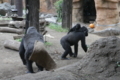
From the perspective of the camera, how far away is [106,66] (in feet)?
13.4

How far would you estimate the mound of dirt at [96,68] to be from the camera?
12.1 feet

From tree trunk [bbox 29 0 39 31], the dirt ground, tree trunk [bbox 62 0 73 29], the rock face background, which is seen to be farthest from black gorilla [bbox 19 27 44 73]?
the rock face background

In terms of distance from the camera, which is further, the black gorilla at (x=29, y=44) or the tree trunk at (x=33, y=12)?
the tree trunk at (x=33, y=12)

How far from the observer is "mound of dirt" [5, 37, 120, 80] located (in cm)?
370

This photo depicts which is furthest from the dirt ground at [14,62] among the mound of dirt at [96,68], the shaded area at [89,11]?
the shaded area at [89,11]

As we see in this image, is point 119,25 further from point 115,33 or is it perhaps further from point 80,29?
point 80,29

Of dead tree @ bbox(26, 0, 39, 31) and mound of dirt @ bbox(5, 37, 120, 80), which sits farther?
dead tree @ bbox(26, 0, 39, 31)

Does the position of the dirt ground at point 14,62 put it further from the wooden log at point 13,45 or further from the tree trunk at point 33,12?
the tree trunk at point 33,12

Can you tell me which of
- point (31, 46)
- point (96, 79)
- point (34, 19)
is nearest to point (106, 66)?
point (96, 79)

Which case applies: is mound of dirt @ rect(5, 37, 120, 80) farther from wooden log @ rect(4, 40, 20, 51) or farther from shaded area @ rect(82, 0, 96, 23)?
shaded area @ rect(82, 0, 96, 23)

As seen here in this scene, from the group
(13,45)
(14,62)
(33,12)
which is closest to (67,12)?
(33,12)

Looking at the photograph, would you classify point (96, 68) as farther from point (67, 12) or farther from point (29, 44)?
point (67, 12)

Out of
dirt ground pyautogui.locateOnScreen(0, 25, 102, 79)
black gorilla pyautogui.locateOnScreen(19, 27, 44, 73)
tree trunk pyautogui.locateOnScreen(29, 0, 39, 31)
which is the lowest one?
dirt ground pyautogui.locateOnScreen(0, 25, 102, 79)

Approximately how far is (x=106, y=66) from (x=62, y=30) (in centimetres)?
895
